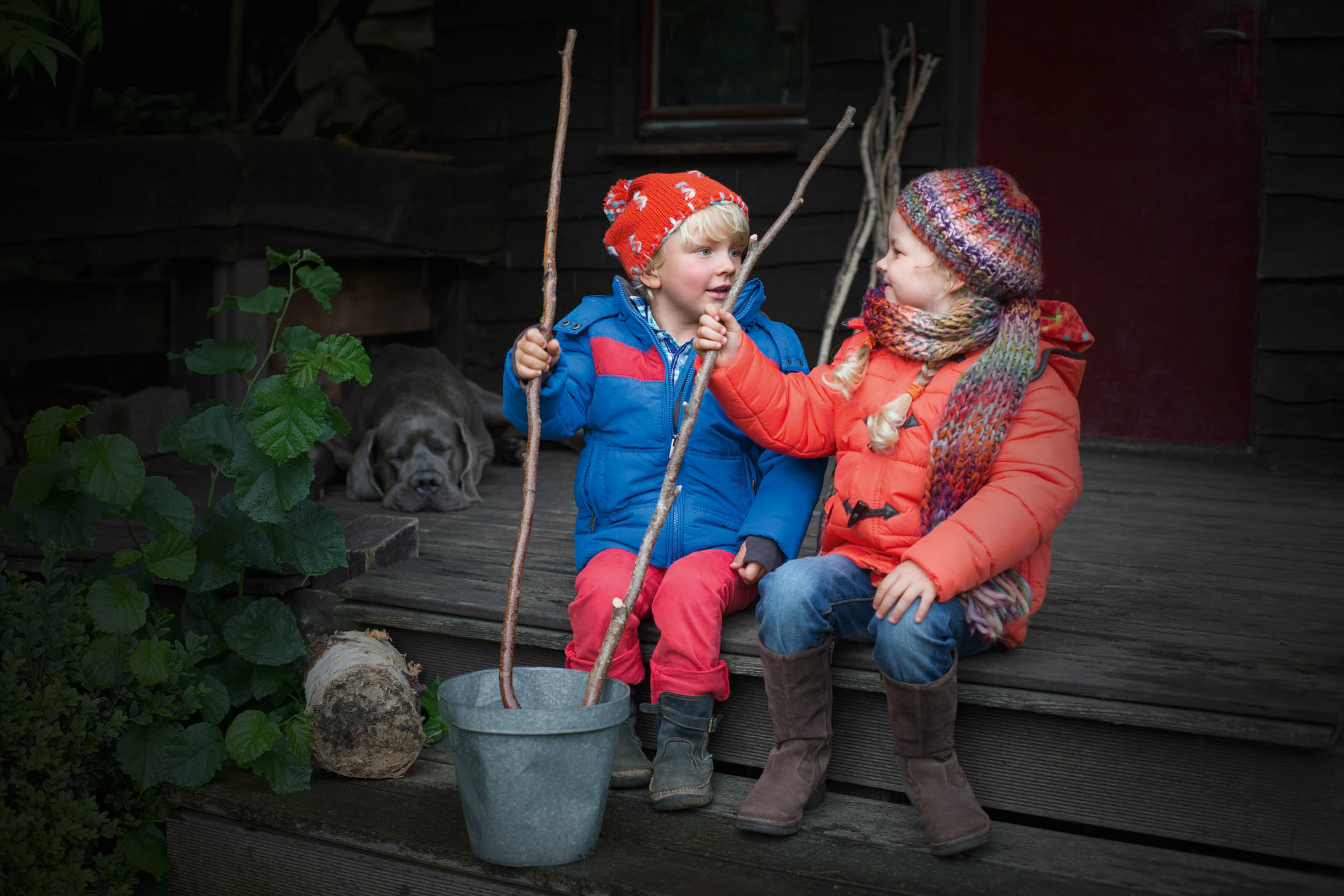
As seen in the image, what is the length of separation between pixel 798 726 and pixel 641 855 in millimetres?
398

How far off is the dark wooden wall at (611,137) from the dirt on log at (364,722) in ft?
11.1

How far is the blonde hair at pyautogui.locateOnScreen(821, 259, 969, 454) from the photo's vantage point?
2.43m

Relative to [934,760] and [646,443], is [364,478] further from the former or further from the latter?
[934,760]

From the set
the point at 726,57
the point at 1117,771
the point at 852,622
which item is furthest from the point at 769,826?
the point at 726,57

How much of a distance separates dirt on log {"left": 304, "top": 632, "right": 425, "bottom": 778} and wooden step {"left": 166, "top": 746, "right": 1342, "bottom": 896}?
1.6 inches

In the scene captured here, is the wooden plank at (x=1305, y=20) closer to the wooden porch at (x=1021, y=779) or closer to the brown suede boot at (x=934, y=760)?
the wooden porch at (x=1021, y=779)

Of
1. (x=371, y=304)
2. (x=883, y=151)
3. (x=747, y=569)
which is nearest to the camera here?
(x=747, y=569)

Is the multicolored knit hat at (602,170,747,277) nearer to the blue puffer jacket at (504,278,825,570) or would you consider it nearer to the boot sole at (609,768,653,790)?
the blue puffer jacket at (504,278,825,570)

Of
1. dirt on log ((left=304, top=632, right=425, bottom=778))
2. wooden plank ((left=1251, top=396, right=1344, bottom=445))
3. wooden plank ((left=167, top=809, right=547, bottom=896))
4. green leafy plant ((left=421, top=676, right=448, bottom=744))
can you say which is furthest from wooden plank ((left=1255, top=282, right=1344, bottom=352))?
wooden plank ((left=167, top=809, right=547, bottom=896))

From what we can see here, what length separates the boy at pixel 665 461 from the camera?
2533 millimetres

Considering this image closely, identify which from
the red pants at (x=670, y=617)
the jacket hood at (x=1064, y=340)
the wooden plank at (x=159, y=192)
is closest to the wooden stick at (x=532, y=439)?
the red pants at (x=670, y=617)

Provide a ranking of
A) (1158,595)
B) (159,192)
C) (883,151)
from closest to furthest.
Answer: (1158,595)
(159,192)
(883,151)

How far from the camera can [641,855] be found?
88.3 inches

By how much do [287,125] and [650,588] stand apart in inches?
192
